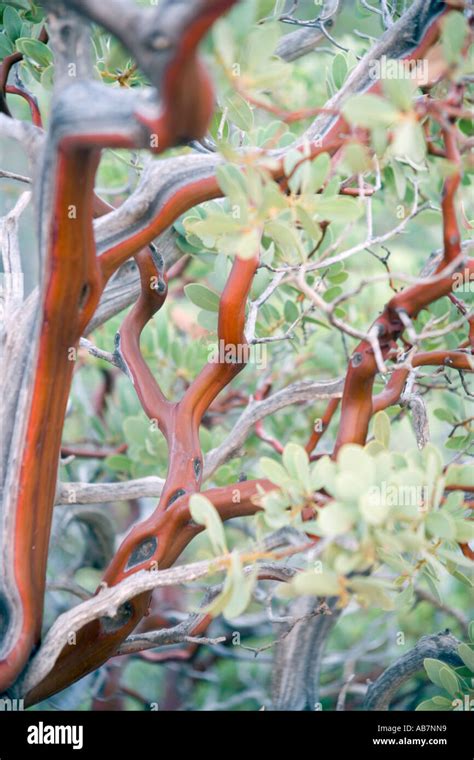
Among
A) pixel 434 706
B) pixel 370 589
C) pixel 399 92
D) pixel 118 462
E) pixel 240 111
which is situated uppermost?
pixel 240 111

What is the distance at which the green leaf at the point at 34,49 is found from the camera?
97 cm

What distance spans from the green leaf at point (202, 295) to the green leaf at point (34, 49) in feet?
1.08

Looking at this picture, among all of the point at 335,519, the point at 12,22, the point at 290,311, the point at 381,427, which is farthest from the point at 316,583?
the point at 12,22

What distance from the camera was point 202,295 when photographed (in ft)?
3.40

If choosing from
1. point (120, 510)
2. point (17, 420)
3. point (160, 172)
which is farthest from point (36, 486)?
point (120, 510)

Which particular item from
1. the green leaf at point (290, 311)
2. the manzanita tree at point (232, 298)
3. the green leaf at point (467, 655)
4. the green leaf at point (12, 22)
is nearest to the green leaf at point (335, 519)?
the manzanita tree at point (232, 298)

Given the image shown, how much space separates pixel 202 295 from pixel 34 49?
1.18ft

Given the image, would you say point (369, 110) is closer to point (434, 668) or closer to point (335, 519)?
point (335, 519)

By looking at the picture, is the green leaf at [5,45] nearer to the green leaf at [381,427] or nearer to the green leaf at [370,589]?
the green leaf at [381,427]

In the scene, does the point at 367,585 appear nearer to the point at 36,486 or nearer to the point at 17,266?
the point at 36,486

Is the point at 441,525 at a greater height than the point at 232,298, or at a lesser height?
lesser

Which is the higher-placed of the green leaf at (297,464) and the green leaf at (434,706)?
the green leaf at (297,464)

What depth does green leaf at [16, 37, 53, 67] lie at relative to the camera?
97 centimetres

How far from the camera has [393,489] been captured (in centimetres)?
66
